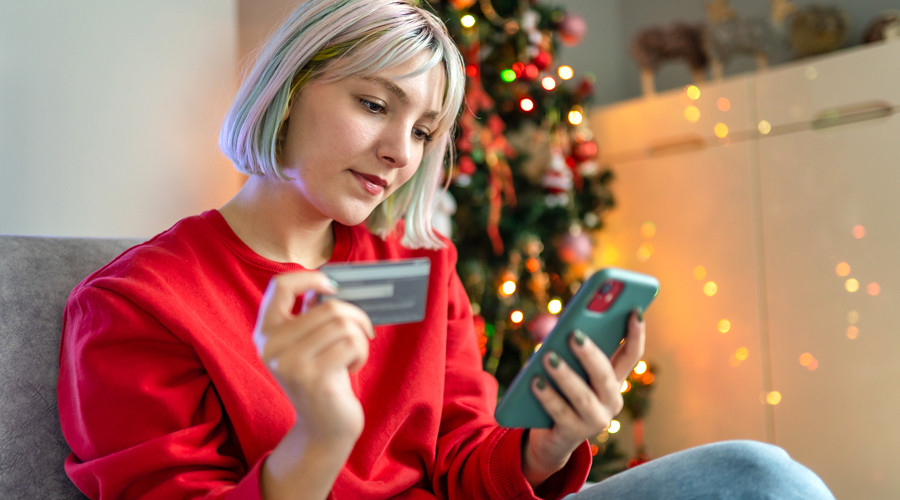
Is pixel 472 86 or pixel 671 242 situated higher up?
pixel 472 86

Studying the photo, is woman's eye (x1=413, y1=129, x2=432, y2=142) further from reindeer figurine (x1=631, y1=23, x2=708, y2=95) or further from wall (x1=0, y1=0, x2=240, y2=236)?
reindeer figurine (x1=631, y1=23, x2=708, y2=95)

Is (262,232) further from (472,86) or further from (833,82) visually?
(833,82)

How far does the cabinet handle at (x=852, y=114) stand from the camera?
5.84ft

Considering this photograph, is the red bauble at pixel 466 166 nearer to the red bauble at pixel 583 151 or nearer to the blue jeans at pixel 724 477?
the red bauble at pixel 583 151

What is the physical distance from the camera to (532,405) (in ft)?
2.31

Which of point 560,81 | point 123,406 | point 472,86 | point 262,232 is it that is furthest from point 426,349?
point 560,81

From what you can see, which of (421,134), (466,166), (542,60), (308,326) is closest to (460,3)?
(542,60)

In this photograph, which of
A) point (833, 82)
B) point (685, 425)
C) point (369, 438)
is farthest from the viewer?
point (685, 425)

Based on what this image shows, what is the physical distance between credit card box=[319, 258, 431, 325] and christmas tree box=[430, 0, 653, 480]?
1.18m

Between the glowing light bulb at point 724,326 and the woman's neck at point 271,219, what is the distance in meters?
1.51

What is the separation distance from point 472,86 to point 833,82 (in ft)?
3.06

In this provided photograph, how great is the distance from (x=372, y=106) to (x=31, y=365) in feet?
1.63

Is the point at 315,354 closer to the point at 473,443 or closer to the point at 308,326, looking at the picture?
the point at 308,326

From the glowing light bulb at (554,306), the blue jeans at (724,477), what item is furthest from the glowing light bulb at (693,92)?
the blue jeans at (724,477)
